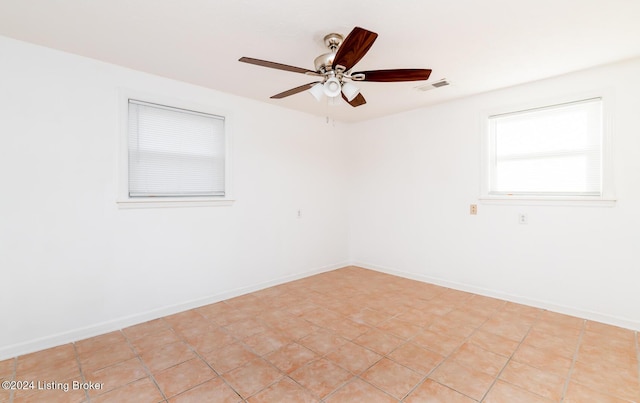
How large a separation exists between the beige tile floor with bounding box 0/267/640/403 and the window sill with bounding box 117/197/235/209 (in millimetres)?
1124

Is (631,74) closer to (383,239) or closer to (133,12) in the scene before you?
(383,239)

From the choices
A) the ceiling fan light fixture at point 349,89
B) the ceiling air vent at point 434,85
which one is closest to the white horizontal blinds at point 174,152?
the ceiling fan light fixture at point 349,89

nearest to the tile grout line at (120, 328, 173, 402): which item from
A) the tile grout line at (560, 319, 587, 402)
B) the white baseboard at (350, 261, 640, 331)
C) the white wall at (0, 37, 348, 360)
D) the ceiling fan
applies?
the white wall at (0, 37, 348, 360)

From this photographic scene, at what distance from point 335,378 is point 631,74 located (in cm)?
360

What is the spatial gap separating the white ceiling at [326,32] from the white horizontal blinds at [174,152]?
0.44 metres

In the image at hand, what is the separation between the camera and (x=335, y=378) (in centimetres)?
201

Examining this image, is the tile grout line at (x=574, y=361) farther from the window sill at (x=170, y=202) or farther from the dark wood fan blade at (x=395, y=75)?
the window sill at (x=170, y=202)

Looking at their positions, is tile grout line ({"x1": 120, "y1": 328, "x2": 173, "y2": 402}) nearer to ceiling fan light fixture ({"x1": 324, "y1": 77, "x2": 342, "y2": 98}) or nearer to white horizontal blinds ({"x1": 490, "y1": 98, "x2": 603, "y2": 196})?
ceiling fan light fixture ({"x1": 324, "y1": 77, "x2": 342, "y2": 98})

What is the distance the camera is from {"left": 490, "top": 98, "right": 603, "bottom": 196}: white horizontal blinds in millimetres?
2910

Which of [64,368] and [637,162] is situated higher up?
[637,162]

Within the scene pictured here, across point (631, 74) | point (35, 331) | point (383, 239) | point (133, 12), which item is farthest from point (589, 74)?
point (35, 331)

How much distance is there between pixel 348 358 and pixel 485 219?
239 centimetres

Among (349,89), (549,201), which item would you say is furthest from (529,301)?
(349,89)

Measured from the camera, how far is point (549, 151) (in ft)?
10.4
